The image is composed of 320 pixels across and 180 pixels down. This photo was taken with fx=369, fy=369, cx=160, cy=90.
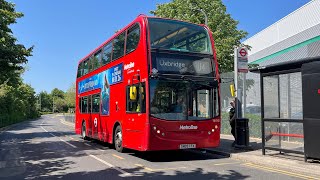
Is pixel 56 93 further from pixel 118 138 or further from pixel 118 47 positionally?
pixel 118 138

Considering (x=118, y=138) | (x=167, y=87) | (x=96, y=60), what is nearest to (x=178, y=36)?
(x=167, y=87)

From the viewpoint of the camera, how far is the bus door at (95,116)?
16.7 meters

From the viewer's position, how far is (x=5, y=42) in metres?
25.4

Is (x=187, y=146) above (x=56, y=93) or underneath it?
underneath

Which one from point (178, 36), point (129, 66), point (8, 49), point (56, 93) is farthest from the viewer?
point (56, 93)

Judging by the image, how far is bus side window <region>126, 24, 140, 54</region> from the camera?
11.9 meters

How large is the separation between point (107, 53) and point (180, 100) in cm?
538

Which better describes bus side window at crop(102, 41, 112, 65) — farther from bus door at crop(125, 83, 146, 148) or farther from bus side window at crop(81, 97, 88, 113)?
bus side window at crop(81, 97, 88, 113)

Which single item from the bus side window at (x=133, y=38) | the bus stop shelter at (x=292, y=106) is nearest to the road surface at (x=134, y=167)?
the bus stop shelter at (x=292, y=106)

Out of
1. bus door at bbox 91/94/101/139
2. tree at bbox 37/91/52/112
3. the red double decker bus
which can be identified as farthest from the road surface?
tree at bbox 37/91/52/112

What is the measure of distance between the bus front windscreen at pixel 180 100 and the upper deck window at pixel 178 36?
1.16 m

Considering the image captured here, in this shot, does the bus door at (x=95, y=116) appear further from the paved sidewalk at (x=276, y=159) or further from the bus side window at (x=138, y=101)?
the paved sidewalk at (x=276, y=159)

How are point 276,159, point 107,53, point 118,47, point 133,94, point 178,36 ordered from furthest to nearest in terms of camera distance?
point 107,53 < point 118,47 < point 178,36 < point 133,94 < point 276,159

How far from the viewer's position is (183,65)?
1151cm
